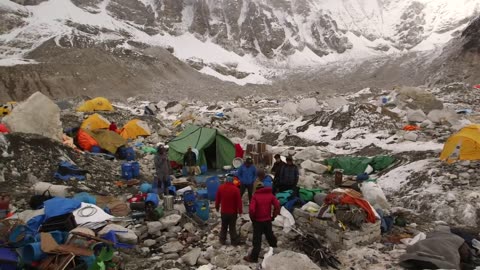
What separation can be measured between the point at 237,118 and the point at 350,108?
21.5ft

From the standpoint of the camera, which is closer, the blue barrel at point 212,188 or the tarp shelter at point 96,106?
the blue barrel at point 212,188

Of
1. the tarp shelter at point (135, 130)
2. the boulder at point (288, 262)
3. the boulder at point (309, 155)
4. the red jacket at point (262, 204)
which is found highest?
the red jacket at point (262, 204)

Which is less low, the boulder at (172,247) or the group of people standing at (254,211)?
the group of people standing at (254,211)

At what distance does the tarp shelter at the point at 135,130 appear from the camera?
15896mm

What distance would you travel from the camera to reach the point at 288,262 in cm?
477

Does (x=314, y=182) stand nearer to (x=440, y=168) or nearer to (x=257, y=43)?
(x=440, y=168)

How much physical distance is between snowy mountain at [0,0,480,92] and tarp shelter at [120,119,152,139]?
90.8ft

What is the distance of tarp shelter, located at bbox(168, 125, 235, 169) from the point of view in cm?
1158

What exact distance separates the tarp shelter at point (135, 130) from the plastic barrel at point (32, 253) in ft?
37.8

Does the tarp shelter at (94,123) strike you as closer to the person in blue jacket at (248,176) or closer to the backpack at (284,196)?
the person in blue jacket at (248,176)

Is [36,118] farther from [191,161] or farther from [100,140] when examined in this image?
[191,161]

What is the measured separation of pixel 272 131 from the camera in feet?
59.1

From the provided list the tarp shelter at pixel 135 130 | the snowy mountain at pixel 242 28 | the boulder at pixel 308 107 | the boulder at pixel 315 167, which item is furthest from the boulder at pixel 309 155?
the snowy mountain at pixel 242 28

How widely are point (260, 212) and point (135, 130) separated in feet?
38.6
